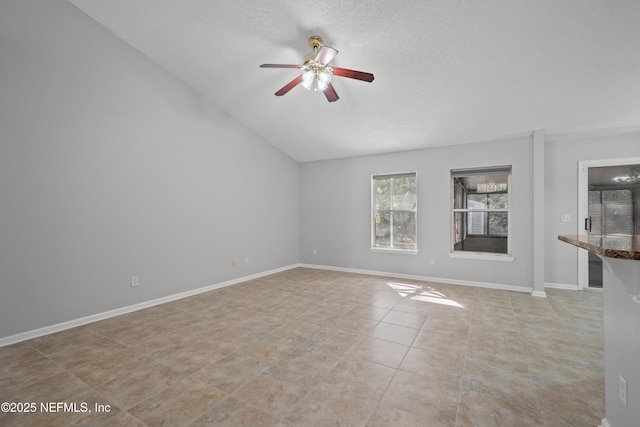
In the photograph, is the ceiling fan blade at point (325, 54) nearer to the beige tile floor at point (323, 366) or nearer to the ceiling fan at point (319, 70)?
the ceiling fan at point (319, 70)

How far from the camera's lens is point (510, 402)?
174 centimetres

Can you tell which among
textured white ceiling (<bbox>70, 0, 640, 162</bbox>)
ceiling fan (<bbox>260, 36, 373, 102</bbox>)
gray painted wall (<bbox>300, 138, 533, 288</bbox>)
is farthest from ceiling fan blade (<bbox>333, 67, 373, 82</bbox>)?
gray painted wall (<bbox>300, 138, 533, 288</bbox>)

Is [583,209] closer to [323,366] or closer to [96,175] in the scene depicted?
[323,366]

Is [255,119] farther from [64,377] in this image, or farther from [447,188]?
[64,377]

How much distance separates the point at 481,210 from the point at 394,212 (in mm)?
1511

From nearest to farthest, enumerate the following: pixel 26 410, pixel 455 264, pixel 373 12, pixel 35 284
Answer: pixel 26 410 → pixel 373 12 → pixel 35 284 → pixel 455 264

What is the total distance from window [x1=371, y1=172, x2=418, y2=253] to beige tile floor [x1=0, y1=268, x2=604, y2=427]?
181cm

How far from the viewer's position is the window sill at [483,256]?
4301mm

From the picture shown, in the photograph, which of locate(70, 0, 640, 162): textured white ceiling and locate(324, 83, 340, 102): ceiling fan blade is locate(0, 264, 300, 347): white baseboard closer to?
locate(70, 0, 640, 162): textured white ceiling

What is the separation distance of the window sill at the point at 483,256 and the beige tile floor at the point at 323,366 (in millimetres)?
824

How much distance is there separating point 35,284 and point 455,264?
222 inches

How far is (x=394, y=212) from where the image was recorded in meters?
5.40

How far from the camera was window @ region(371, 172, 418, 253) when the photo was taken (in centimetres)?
522

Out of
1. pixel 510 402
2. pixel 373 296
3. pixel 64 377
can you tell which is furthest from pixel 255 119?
pixel 510 402
